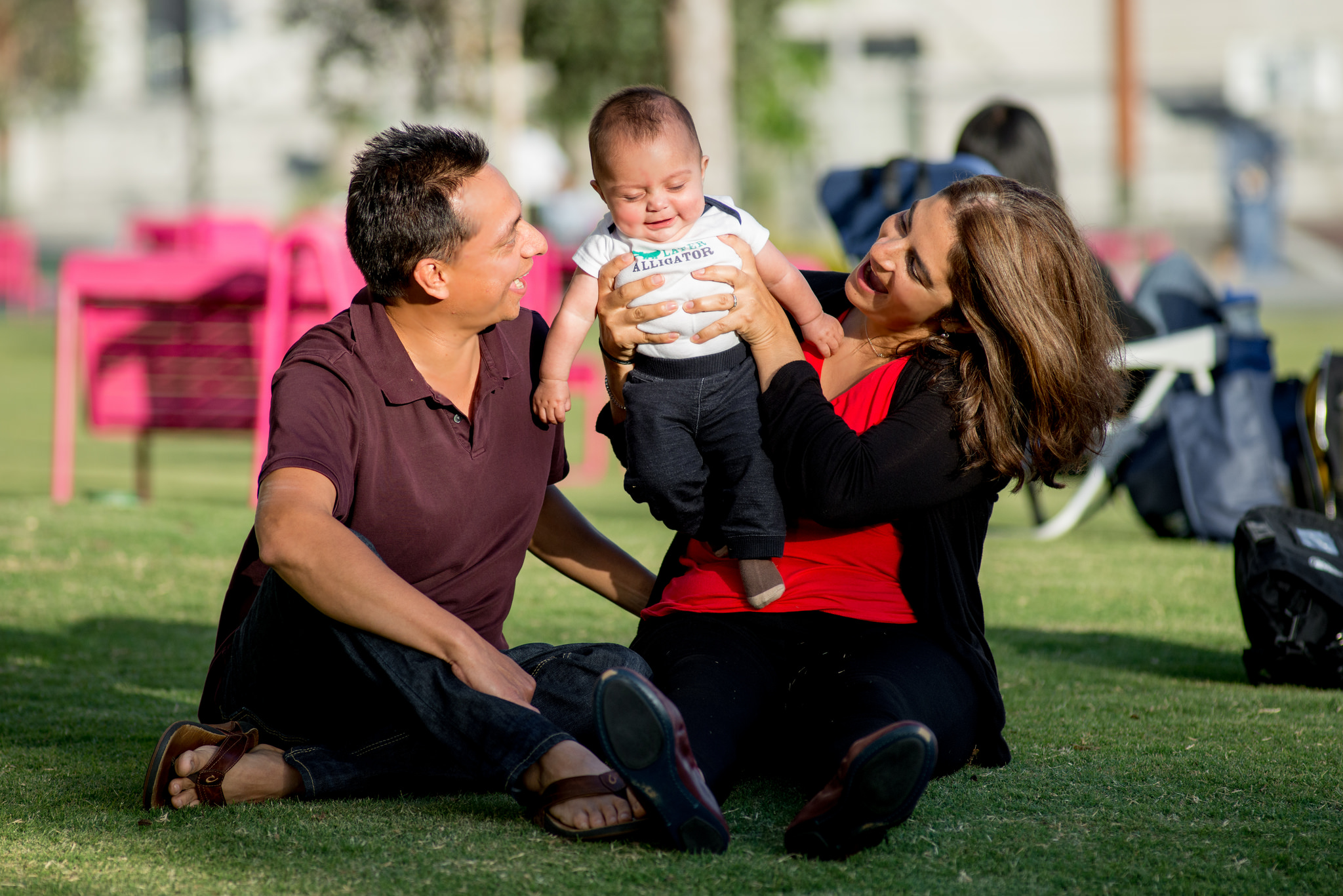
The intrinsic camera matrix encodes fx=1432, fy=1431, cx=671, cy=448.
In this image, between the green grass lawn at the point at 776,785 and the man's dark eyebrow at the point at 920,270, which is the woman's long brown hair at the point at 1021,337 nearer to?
the man's dark eyebrow at the point at 920,270

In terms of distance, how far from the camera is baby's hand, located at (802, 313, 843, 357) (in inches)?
112

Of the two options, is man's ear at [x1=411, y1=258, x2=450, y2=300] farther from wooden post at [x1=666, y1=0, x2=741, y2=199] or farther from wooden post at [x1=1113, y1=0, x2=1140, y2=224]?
wooden post at [x1=1113, y1=0, x2=1140, y2=224]

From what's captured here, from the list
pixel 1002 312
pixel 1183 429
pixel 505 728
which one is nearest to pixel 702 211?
pixel 1002 312

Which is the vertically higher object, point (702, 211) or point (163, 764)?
point (702, 211)

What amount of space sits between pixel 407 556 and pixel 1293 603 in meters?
2.14

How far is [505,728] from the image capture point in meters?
2.33

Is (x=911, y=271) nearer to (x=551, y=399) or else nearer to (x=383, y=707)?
(x=551, y=399)

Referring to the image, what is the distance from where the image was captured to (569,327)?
279 cm

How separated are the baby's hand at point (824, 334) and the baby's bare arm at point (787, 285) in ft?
0.04

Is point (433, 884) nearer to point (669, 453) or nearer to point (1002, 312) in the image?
point (669, 453)

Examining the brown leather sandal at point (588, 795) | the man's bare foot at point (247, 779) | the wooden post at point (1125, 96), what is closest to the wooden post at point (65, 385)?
the man's bare foot at point (247, 779)

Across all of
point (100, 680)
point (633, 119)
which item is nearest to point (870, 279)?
point (633, 119)

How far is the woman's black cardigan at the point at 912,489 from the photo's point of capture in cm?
257

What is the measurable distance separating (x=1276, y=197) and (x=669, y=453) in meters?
23.3
